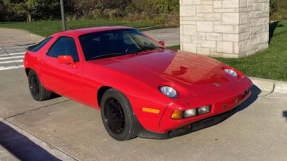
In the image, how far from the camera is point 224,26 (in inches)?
356

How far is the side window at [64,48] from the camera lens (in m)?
5.19

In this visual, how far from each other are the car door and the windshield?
0.20 metres

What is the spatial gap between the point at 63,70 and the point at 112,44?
2.77 feet

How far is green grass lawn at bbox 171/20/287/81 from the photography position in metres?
6.83

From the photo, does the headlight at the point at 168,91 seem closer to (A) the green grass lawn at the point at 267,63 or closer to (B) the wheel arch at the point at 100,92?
(B) the wheel arch at the point at 100,92

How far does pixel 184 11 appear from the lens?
10.1 m

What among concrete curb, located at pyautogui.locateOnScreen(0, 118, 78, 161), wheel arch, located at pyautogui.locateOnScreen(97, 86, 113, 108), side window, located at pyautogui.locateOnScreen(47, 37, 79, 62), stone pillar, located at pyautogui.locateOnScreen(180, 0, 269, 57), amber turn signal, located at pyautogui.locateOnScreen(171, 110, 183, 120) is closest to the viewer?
amber turn signal, located at pyautogui.locateOnScreen(171, 110, 183, 120)

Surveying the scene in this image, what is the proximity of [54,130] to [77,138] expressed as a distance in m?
0.53

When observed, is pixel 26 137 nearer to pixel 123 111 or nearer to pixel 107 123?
pixel 107 123

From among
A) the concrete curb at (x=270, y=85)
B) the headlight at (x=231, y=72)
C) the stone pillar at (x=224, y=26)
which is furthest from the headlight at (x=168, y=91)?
the stone pillar at (x=224, y=26)

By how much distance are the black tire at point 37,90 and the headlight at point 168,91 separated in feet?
9.96

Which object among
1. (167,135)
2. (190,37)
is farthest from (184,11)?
(167,135)

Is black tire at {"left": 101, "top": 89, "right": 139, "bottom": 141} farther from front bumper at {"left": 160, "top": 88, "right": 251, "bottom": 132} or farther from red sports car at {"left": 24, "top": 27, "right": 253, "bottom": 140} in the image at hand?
front bumper at {"left": 160, "top": 88, "right": 251, "bottom": 132}

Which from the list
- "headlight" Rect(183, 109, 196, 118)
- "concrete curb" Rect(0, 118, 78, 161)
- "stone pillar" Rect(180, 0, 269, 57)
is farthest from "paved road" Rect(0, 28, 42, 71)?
"headlight" Rect(183, 109, 196, 118)
